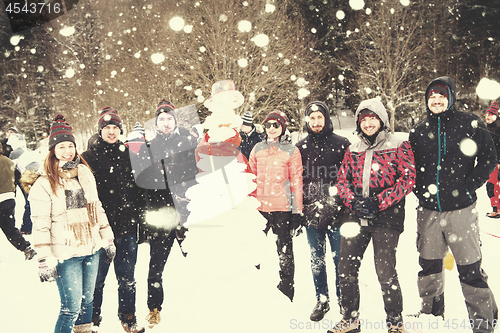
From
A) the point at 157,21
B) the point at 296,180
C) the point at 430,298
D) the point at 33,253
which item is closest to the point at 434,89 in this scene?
the point at 296,180

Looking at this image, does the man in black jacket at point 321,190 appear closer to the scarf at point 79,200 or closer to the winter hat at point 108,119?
the winter hat at point 108,119

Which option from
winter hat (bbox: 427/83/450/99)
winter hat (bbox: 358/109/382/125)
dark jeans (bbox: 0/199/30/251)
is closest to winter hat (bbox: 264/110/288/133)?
winter hat (bbox: 358/109/382/125)

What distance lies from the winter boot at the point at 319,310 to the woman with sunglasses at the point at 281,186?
0.40 metres

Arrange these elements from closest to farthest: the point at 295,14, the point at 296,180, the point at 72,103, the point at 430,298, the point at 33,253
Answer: the point at 430,298
the point at 296,180
the point at 33,253
the point at 295,14
the point at 72,103

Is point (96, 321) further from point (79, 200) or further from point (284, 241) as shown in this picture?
point (284, 241)

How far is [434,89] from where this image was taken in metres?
3.07

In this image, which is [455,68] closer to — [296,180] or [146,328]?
[296,180]

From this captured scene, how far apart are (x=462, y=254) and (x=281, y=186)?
1.77 metres

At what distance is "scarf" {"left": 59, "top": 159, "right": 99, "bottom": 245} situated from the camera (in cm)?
267

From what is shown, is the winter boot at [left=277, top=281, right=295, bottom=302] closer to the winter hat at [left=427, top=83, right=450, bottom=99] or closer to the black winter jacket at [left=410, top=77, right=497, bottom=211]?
the black winter jacket at [left=410, top=77, right=497, bottom=211]

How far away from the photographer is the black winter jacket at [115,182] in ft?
10.5

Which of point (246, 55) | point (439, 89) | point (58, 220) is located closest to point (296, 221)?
point (439, 89)

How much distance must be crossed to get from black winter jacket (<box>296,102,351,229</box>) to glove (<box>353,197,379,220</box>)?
0.46m

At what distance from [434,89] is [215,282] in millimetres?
3311
